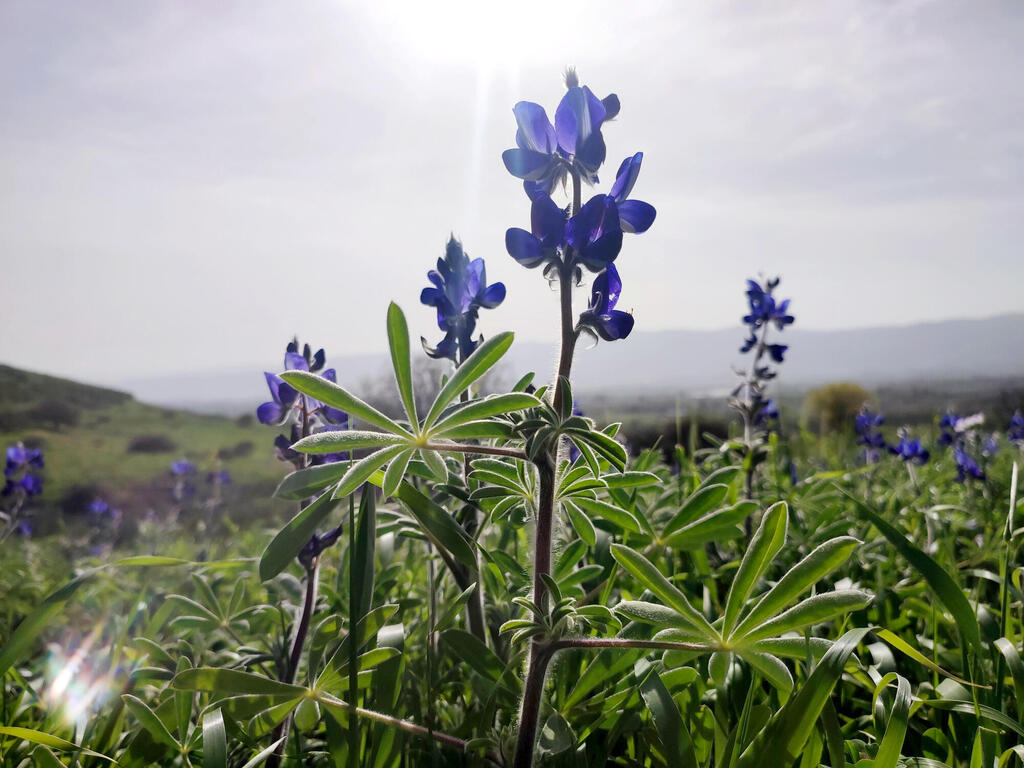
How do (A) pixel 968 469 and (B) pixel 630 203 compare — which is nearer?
(B) pixel 630 203

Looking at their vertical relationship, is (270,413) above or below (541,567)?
above

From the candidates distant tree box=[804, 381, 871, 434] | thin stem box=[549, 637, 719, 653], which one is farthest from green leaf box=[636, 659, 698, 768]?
distant tree box=[804, 381, 871, 434]

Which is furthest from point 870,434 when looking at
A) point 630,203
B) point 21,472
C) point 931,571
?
point 21,472

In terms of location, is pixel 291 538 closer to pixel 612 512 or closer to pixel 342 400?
pixel 342 400

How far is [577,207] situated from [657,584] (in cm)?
72

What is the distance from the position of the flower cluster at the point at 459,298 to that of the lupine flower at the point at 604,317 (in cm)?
53

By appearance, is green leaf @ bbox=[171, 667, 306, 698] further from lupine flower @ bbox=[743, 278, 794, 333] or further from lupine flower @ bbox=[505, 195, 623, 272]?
lupine flower @ bbox=[743, 278, 794, 333]

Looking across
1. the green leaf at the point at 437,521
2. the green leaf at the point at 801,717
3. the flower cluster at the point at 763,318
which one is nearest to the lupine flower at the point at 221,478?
the flower cluster at the point at 763,318

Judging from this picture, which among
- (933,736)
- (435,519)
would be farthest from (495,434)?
(933,736)

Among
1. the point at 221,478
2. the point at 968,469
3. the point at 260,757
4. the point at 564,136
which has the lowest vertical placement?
the point at 221,478

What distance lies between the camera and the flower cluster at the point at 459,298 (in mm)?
1818

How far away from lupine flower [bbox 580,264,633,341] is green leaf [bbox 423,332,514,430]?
15 cm

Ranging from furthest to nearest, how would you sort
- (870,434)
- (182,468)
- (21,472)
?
(182,468)
(870,434)
(21,472)

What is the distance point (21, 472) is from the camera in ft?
19.4
